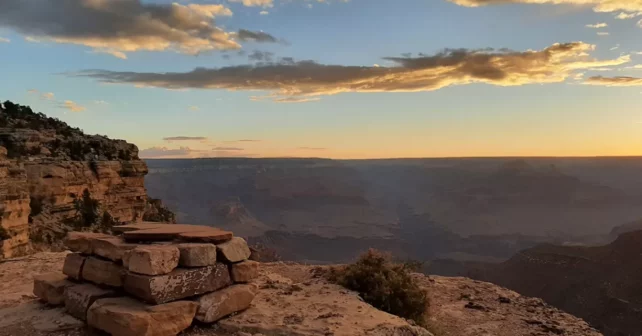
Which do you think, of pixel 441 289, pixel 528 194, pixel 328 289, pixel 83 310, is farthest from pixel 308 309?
pixel 528 194

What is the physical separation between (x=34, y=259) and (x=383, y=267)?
33.0 feet

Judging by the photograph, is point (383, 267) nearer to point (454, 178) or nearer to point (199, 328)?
point (199, 328)

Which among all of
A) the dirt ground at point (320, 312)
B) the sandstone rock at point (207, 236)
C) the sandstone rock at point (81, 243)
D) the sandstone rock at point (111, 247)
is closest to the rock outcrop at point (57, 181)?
the dirt ground at point (320, 312)

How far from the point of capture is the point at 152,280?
655 cm

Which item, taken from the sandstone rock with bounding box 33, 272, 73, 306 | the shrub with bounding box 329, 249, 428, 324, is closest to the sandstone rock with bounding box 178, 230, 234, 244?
the sandstone rock with bounding box 33, 272, 73, 306

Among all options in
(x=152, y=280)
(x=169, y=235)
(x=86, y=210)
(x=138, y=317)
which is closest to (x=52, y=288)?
(x=169, y=235)

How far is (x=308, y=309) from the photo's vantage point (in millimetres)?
8625

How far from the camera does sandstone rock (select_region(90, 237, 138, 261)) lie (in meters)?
7.25

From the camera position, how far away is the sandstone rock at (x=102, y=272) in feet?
23.5

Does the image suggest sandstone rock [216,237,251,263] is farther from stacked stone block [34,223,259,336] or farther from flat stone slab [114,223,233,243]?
flat stone slab [114,223,233,243]

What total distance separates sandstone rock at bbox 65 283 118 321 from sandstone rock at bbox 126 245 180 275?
77 cm

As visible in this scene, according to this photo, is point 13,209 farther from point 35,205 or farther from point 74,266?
point 74,266

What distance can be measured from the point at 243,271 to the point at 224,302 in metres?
0.78

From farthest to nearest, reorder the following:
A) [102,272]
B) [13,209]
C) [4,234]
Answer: [13,209], [4,234], [102,272]
